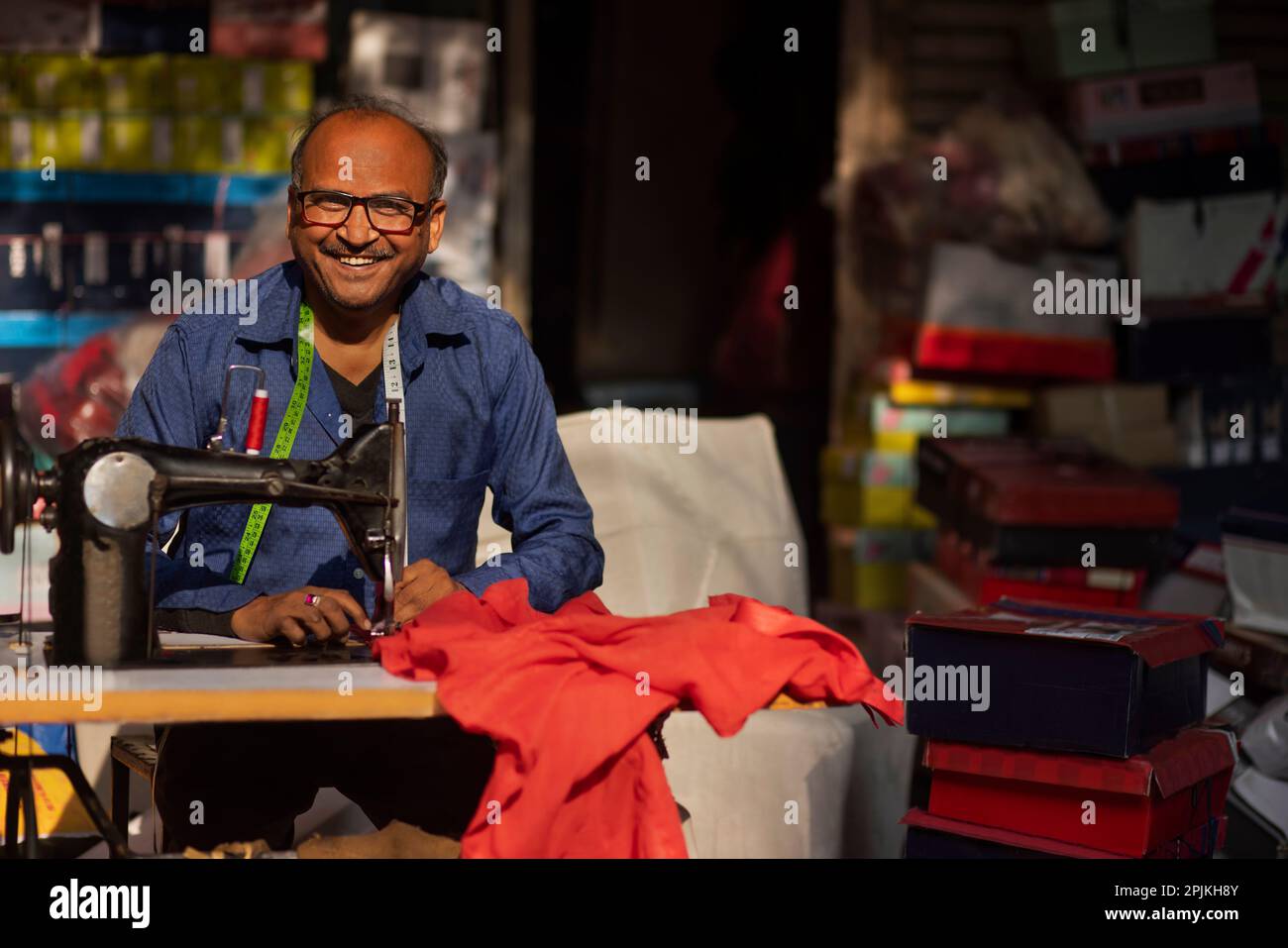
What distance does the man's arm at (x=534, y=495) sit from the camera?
2777mm

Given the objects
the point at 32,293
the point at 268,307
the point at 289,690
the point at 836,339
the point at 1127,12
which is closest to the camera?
the point at 289,690

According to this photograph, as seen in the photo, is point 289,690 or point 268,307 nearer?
point 289,690

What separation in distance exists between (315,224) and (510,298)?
346 centimetres

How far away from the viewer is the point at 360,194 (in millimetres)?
2754

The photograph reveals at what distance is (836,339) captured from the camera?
21.4ft

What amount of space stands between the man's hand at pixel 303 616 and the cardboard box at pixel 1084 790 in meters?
1.11

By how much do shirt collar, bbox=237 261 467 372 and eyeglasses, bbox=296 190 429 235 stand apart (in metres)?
0.23

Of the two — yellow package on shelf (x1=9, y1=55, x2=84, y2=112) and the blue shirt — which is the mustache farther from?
yellow package on shelf (x1=9, y1=55, x2=84, y2=112)

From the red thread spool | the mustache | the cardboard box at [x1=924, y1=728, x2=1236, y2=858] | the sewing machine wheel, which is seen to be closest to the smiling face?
the mustache

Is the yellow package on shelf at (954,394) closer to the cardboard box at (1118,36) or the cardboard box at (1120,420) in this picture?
the cardboard box at (1120,420)

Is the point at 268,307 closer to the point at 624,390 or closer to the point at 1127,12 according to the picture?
the point at 1127,12

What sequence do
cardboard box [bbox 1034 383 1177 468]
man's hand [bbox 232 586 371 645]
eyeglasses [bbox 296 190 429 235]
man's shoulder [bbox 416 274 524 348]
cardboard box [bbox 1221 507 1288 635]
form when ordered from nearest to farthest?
man's hand [bbox 232 586 371 645]
eyeglasses [bbox 296 190 429 235]
man's shoulder [bbox 416 274 524 348]
cardboard box [bbox 1221 507 1288 635]
cardboard box [bbox 1034 383 1177 468]

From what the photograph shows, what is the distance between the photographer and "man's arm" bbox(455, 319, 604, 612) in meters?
2.78

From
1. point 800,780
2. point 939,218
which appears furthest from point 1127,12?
point 800,780
